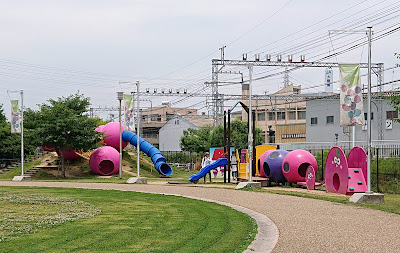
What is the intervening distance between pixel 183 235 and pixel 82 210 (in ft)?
20.4

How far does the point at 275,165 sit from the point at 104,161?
2275cm

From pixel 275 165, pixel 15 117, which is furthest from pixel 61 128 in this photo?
pixel 275 165

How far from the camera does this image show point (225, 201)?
20812mm

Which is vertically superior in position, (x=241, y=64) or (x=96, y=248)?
(x=241, y=64)

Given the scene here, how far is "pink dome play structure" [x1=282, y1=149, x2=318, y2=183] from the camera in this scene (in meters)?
29.5

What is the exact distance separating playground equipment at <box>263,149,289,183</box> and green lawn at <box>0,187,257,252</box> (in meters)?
12.1

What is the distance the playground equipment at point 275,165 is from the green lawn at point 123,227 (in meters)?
12.1

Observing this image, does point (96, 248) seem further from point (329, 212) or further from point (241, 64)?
point (241, 64)

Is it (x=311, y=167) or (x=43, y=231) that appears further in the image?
(x=311, y=167)

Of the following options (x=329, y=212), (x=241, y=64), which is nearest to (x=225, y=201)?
(x=329, y=212)

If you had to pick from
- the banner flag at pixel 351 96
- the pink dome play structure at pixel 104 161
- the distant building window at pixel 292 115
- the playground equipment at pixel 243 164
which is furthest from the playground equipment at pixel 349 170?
the distant building window at pixel 292 115

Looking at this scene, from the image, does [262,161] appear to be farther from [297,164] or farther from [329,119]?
[329,119]

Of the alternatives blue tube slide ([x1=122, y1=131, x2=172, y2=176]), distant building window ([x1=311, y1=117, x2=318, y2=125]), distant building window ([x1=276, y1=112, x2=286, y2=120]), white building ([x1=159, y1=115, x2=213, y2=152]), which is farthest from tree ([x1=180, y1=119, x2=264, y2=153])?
distant building window ([x1=276, y1=112, x2=286, y2=120])

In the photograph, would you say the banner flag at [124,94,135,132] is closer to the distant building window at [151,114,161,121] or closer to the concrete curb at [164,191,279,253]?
the concrete curb at [164,191,279,253]
